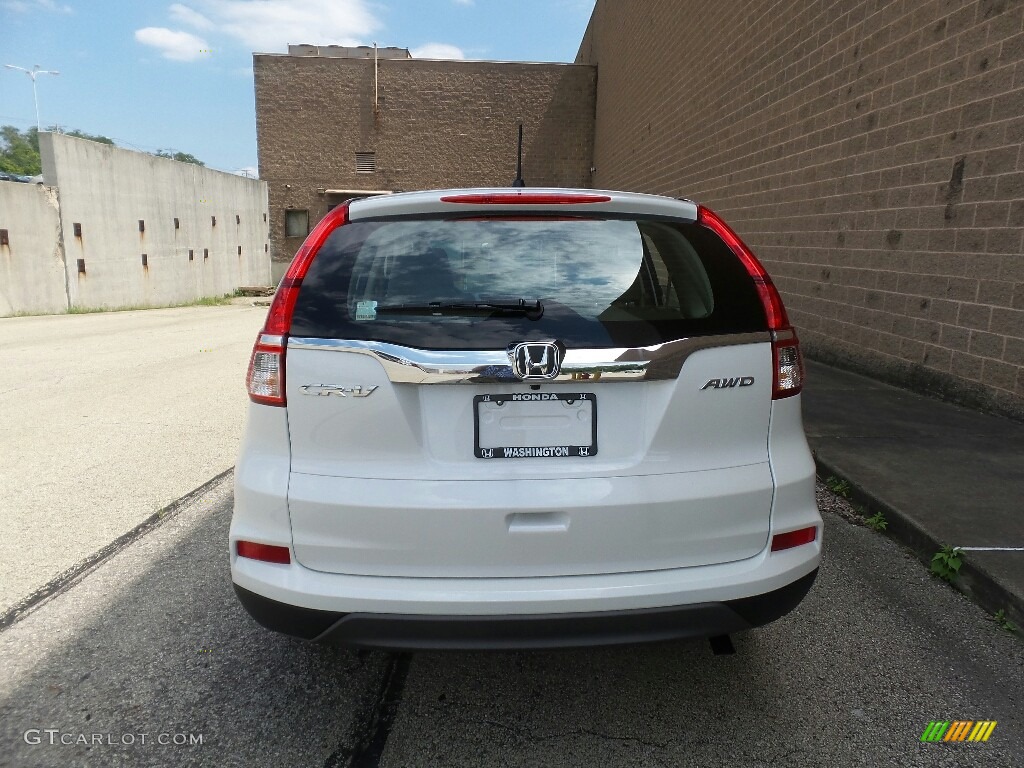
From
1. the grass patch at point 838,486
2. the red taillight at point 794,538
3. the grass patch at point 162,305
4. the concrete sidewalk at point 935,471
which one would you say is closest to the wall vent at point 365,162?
the grass patch at point 162,305

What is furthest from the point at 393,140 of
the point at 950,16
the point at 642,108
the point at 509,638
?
the point at 509,638

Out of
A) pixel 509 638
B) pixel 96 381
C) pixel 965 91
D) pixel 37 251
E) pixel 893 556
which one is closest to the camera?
pixel 509 638

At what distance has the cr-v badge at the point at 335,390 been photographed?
6.64 feet

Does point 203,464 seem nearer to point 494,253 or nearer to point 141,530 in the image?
point 141,530

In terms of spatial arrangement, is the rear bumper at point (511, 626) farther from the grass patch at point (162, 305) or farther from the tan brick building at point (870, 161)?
the grass patch at point (162, 305)

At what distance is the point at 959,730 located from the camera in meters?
2.30

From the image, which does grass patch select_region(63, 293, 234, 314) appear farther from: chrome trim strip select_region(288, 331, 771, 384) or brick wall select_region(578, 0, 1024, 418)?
chrome trim strip select_region(288, 331, 771, 384)

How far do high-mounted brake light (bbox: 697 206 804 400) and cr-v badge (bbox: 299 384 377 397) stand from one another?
122 cm

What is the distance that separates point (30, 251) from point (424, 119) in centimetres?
1612

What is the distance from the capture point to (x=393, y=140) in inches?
1099

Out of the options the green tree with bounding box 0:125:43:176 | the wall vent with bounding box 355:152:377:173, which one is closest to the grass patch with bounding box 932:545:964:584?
the wall vent with bounding box 355:152:377:173

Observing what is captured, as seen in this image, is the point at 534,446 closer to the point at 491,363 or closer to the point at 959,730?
the point at 491,363

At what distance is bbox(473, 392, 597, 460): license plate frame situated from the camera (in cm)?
203

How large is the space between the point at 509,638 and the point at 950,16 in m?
6.53
